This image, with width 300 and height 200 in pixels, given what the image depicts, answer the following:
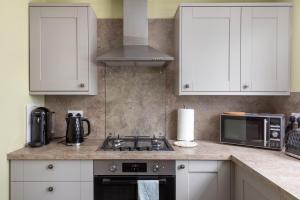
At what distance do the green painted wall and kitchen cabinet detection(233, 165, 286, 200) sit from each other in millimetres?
1681

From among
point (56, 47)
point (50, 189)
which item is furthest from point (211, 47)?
point (50, 189)

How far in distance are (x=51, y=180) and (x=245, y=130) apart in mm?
1625

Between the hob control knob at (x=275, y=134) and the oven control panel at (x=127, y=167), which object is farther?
the hob control knob at (x=275, y=134)

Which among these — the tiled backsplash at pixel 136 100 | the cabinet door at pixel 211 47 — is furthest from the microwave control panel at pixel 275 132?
the tiled backsplash at pixel 136 100

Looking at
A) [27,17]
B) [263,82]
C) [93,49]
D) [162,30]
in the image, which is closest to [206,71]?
[263,82]

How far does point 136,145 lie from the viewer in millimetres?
1893

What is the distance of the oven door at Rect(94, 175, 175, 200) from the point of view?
1655 millimetres

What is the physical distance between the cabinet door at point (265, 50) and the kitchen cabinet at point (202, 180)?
2.44 ft

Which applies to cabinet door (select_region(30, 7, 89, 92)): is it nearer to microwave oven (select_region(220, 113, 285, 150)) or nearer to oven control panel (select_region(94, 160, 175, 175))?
oven control panel (select_region(94, 160, 175, 175))

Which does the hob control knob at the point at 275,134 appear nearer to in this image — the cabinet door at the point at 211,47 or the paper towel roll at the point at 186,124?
the cabinet door at the point at 211,47

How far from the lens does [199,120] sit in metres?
2.27

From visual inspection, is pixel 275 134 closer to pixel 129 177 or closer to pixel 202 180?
pixel 202 180

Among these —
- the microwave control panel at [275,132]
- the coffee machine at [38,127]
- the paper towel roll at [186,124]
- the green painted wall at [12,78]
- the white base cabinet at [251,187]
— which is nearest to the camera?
the white base cabinet at [251,187]

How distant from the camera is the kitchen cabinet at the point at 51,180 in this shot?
1646mm
